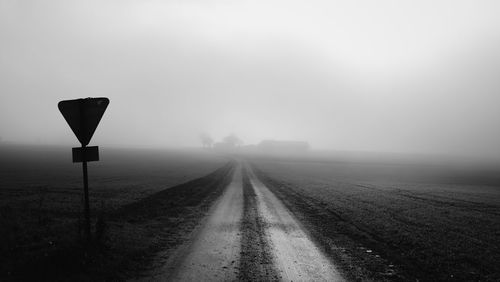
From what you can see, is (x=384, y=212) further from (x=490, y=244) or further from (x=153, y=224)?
(x=153, y=224)

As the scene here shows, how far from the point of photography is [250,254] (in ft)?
28.3

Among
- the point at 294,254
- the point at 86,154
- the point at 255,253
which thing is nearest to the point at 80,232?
the point at 86,154

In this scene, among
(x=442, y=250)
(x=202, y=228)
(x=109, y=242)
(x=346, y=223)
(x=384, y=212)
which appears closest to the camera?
(x=109, y=242)

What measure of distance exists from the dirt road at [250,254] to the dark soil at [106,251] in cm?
87

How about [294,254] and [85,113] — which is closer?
[85,113]

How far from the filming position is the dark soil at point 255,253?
7.03 metres

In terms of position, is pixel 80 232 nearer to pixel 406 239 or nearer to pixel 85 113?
pixel 85 113

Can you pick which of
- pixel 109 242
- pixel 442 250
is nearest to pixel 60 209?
pixel 109 242

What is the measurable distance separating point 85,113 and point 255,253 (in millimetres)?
6072

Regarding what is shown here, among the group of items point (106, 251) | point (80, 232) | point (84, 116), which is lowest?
point (106, 251)

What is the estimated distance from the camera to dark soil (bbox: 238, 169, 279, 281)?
7.03 m

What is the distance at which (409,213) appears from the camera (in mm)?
17000

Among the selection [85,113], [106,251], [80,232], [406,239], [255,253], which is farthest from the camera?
[406,239]

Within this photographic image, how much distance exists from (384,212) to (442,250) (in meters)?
7.22
